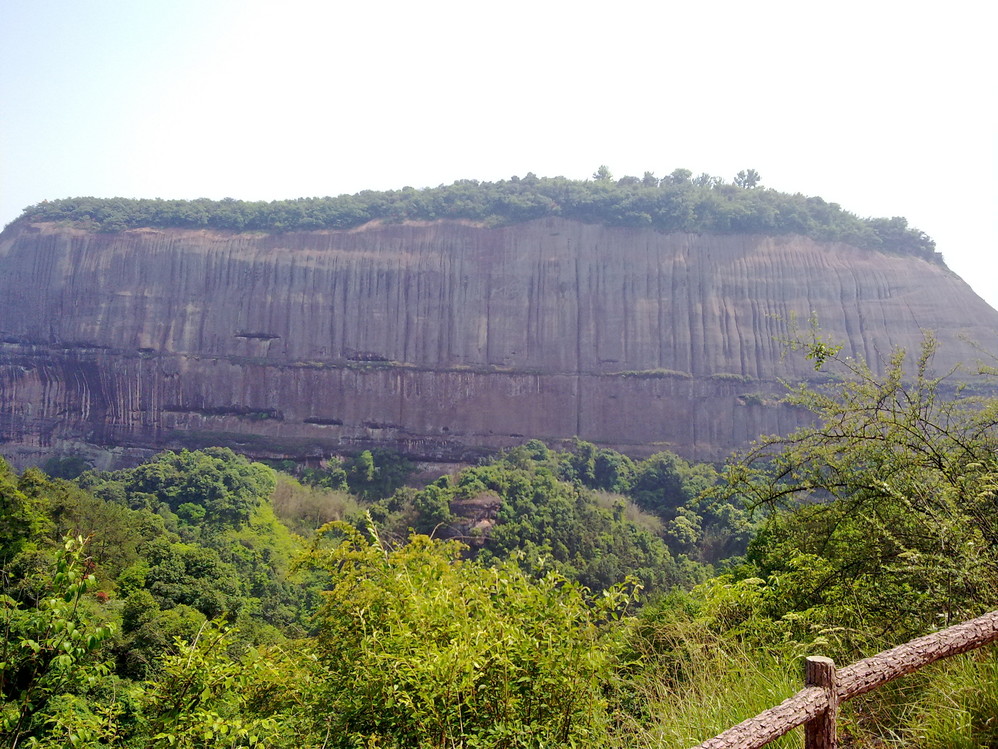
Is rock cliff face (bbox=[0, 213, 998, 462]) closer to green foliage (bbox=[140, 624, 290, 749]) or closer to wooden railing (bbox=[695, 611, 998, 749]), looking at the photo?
green foliage (bbox=[140, 624, 290, 749])

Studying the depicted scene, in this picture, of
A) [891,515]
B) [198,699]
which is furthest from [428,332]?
[198,699]

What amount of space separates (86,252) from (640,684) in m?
43.6

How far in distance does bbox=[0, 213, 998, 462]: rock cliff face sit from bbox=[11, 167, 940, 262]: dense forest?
2.80ft

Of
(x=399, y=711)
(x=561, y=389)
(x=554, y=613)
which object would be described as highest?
(x=554, y=613)

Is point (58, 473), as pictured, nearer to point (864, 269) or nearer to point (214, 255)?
point (214, 255)

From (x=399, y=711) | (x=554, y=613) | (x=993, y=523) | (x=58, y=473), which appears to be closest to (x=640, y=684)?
(x=554, y=613)

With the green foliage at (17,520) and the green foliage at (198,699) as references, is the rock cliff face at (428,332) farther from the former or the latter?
the green foliage at (198,699)

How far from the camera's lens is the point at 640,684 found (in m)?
4.20

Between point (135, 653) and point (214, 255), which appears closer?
point (135, 653)

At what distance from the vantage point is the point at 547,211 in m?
39.6

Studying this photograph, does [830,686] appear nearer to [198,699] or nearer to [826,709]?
[826,709]

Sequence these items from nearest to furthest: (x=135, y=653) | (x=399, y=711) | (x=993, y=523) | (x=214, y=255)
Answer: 1. (x=399, y=711)
2. (x=993, y=523)
3. (x=135, y=653)
4. (x=214, y=255)

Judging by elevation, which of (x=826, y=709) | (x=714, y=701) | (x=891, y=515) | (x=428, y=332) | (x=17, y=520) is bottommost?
(x=17, y=520)

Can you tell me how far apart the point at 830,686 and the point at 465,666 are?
1.50 meters
